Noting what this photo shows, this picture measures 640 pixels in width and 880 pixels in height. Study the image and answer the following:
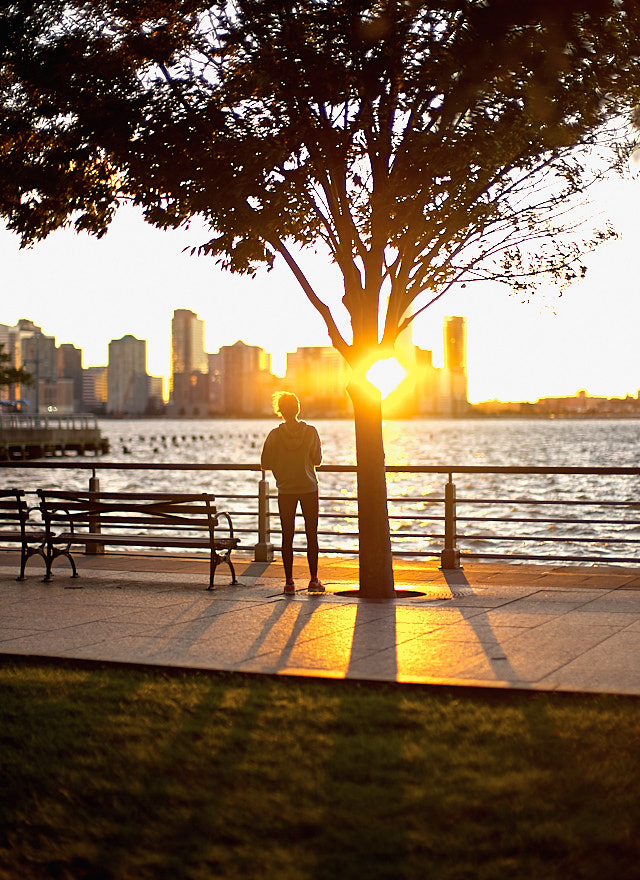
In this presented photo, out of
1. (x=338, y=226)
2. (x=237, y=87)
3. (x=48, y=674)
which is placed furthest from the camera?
(x=338, y=226)

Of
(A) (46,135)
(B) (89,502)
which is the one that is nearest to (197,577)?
(B) (89,502)

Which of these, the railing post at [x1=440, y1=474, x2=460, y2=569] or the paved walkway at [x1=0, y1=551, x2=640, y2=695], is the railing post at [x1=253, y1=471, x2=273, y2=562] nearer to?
the paved walkway at [x1=0, y1=551, x2=640, y2=695]

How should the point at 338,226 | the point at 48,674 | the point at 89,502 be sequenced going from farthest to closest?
the point at 89,502 → the point at 338,226 → the point at 48,674

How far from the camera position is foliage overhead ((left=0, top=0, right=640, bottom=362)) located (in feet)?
31.5

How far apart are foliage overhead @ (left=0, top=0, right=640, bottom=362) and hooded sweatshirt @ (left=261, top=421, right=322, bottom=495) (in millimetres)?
1044

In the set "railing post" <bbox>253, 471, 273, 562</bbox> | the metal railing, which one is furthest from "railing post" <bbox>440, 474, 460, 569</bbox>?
"railing post" <bbox>253, 471, 273, 562</bbox>

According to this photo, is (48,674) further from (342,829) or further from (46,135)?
(46,135)

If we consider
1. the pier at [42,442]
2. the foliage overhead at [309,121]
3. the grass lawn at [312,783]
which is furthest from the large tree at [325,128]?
the pier at [42,442]

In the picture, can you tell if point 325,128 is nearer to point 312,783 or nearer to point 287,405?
point 287,405

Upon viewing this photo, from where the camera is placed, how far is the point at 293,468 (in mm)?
10781

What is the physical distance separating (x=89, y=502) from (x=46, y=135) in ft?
A: 12.6

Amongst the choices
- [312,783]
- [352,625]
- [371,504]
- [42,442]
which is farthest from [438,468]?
[42,442]

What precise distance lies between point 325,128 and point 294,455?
310cm

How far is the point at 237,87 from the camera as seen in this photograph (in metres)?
9.99
